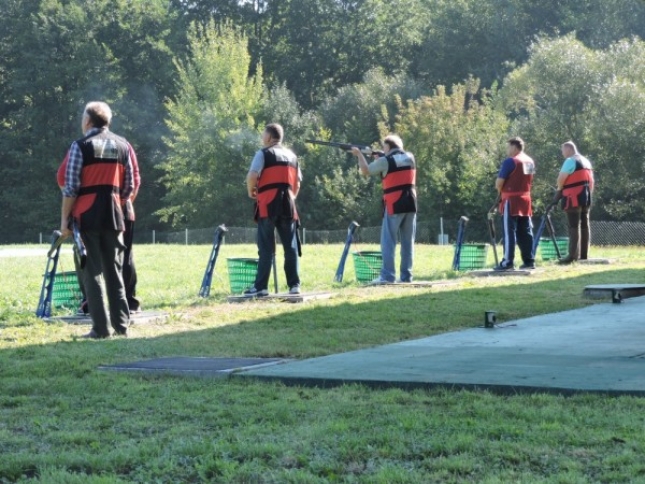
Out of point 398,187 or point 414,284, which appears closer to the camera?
point 414,284

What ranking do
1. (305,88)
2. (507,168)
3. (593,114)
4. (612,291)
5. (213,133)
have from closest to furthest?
(612,291)
(507,168)
(593,114)
(213,133)
(305,88)

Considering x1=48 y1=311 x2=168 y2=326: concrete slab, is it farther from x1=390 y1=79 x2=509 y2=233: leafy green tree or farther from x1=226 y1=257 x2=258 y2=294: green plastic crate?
x1=390 y1=79 x2=509 y2=233: leafy green tree

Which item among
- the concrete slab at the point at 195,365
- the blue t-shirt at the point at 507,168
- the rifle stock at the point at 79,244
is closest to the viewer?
the concrete slab at the point at 195,365

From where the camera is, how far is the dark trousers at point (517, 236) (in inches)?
736

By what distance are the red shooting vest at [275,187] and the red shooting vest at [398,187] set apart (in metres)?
2.39

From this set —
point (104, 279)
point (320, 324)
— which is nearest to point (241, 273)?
point (320, 324)

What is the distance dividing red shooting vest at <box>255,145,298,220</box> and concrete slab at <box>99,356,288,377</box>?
18.0 ft

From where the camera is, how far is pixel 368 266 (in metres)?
17.8

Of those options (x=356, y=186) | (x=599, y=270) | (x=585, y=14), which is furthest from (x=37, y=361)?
(x=585, y=14)

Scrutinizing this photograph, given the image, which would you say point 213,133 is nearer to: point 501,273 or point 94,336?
point 501,273

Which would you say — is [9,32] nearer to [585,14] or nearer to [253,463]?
[585,14]

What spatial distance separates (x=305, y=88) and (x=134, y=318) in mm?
60879

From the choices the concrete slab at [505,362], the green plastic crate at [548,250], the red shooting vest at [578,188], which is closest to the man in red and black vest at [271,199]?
the concrete slab at [505,362]

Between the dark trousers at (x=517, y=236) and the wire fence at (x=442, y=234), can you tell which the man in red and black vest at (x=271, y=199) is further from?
the wire fence at (x=442, y=234)
